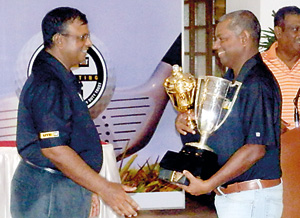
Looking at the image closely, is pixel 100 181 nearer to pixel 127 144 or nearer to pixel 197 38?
pixel 127 144

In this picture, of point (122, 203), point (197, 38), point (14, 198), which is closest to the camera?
point (122, 203)

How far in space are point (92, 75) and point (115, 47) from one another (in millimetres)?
339

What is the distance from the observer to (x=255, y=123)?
7.09 ft

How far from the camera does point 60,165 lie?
215cm

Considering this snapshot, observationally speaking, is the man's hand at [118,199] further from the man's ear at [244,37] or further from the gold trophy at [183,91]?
the man's ear at [244,37]

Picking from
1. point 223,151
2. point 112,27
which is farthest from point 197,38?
point 223,151

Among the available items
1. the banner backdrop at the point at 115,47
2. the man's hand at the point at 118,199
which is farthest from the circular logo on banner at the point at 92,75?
the man's hand at the point at 118,199

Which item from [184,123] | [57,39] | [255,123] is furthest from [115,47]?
[255,123]

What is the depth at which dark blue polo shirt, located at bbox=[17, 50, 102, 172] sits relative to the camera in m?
2.11

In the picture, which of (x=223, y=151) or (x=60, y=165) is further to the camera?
(x=223, y=151)

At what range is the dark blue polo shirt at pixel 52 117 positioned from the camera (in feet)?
6.92

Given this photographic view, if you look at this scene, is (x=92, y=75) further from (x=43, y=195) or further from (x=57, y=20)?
(x=43, y=195)

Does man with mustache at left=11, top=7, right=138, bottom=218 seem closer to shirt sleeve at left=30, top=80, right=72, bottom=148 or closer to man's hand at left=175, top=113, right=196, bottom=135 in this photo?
shirt sleeve at left=30, top=80, right=72, bottom=148

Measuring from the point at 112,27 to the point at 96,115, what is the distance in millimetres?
831
